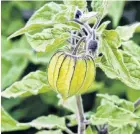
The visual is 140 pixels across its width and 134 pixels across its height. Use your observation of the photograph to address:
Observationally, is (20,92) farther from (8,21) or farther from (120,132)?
(8,21)

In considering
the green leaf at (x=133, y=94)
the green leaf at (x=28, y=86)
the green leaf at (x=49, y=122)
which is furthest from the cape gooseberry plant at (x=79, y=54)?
the green leaf at (x=133, y=94)

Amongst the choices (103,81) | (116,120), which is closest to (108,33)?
(116,120)

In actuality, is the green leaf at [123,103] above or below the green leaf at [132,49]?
below

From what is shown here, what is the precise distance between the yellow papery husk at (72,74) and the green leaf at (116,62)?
4 cm

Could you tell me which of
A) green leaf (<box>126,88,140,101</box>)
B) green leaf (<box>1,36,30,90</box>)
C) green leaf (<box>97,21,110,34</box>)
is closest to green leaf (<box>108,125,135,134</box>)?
green leaf (<box>97,21,110,34</box>)

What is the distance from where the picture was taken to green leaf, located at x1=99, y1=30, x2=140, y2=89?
3.16 feet

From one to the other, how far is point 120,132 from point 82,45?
0.24m

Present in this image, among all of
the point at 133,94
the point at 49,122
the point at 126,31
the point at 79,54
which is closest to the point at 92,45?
the point at 79,54

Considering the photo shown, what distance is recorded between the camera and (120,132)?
1172 mm

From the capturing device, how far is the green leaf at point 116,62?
3.16 ft

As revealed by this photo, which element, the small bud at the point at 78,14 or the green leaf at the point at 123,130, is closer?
the small bud at the point at 78,14

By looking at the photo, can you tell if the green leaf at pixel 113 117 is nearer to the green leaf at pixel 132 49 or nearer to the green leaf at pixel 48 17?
the green leaf at pixel 132 49

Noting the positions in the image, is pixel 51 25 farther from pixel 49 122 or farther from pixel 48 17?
pixel 49 122

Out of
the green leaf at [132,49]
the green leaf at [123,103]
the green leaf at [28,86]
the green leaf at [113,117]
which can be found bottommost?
the green leaf at [123,103]
